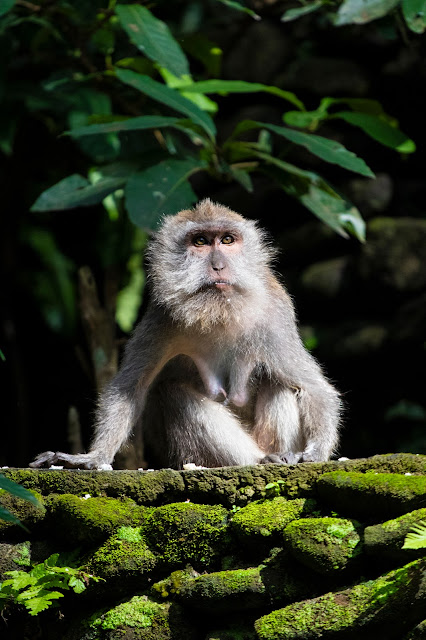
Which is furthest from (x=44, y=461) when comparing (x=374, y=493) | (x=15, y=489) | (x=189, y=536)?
(x=374, y=493)

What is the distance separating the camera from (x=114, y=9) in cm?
685

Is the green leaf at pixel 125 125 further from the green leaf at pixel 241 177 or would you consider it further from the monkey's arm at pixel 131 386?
the monkey's arm at pixel 131 386

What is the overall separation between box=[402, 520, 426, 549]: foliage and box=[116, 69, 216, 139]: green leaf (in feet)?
12.0

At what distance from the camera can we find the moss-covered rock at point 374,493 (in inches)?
140

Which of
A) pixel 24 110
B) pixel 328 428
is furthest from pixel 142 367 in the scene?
pixel 24 110

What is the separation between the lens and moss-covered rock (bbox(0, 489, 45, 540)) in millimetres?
4188

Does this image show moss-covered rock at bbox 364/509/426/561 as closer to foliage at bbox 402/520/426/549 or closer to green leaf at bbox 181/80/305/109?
foliage at bbox 402/520/426/549

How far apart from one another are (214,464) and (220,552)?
1147 millimetres

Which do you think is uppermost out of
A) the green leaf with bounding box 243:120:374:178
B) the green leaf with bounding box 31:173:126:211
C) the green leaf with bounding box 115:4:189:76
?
the green leaf with bounding box 115:4:189:76

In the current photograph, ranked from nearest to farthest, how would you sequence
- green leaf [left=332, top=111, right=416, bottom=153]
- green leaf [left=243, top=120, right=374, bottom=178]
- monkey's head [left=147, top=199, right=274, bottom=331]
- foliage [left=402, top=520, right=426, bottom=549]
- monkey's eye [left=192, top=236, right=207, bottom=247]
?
foliage [left=402, top=520, right=426, bottom=549] < monkey's head [left=147, top=199, right=274, bottom=331] < monkey's eye [left=192, top=236, right=207, bottom=247] < green leaf [left=243, top=120, right=374, bottom=178] < green leaf [left=332, top=111, right=416, bottom=153]

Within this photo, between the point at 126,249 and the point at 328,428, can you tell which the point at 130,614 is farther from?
the point at 126,249

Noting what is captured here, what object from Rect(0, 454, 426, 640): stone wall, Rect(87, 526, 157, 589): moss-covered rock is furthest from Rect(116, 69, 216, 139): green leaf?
Rect(87, 526, 157, 589): moss-covered rock

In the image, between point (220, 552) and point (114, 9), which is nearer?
point (220, 552)

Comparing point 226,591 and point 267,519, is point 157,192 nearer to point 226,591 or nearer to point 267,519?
point 267,519
